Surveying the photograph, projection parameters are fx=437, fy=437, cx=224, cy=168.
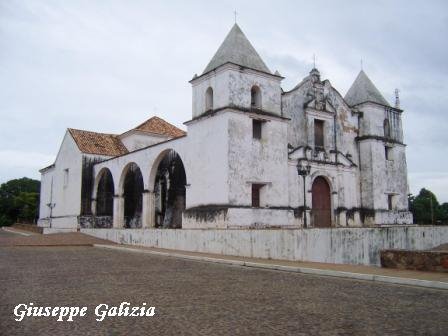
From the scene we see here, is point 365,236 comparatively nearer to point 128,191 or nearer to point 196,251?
point 196,251

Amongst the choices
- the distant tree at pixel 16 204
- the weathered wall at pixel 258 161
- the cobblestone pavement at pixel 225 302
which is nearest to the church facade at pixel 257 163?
the weathered wall at pixel 258 161

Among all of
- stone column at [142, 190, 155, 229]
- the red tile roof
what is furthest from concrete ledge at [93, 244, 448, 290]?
the red tile roof

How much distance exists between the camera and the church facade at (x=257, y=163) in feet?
60.0

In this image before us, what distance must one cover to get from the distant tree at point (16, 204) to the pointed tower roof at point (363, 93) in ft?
132

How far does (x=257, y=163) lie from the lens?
61.0 ft

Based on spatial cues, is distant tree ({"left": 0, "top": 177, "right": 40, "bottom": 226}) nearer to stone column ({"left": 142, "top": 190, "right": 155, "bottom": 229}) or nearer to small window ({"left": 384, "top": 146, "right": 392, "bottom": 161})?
stone column ({"left": 142, "top": 190, "right": 155, "bottom": 229})

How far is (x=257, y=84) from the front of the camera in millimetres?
19469

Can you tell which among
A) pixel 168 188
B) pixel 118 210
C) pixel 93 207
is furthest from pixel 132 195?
pixel 168 188

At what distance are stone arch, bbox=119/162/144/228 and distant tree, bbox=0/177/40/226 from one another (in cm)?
2792

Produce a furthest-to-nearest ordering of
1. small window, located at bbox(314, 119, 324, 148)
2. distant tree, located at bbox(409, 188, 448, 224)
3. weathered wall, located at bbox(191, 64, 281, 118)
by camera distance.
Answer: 1. distant tree, located at bbox(409, 188, 448, 224)
2. small window, located at bbox(314, 119, 324, 148)
3. weathered wall, located at bbox(191, 64, 281, 118)

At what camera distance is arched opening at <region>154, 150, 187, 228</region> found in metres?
23.8

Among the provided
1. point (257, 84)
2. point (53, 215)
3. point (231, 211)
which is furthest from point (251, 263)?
point (53, 215)

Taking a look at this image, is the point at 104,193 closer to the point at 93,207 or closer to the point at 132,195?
the point at 93,207

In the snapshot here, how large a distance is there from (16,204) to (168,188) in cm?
3711
